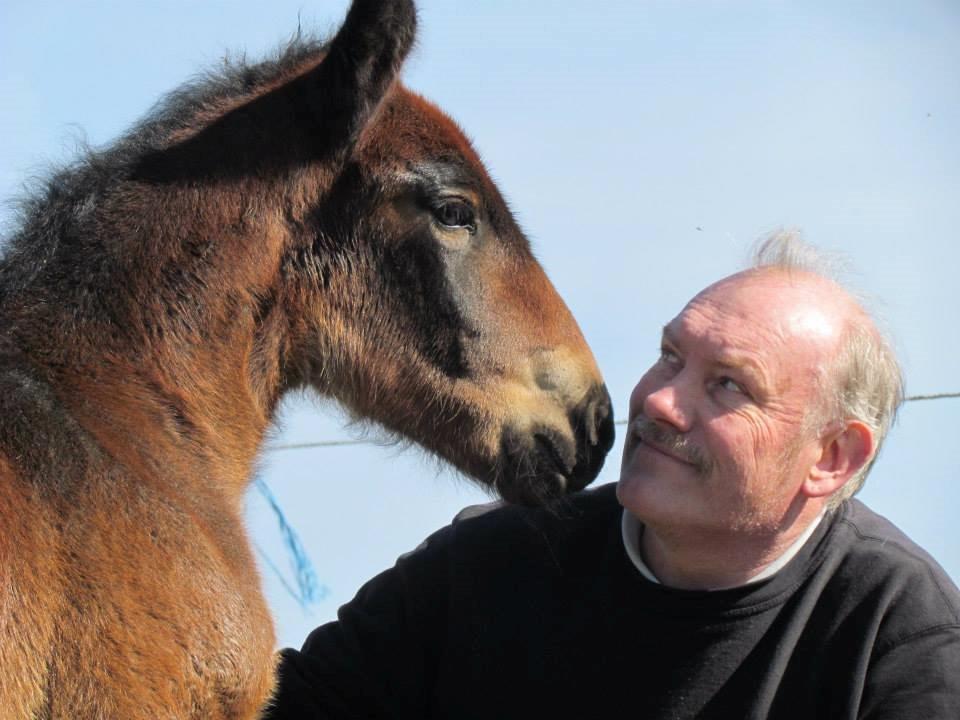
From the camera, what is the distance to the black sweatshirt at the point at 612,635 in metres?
3.26

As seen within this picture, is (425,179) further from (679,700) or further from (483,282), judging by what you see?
(679,700)

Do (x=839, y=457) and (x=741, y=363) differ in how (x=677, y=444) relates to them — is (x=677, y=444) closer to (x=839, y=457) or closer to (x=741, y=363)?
(x=741, y=363)

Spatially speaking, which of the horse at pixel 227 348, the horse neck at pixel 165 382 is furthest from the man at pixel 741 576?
the horse neck at pixel 165 382

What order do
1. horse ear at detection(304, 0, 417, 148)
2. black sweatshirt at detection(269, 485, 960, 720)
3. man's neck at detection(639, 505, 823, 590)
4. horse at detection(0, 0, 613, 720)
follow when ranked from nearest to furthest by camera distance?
horse at detection(0, 0, 613, 720) < horse ear at detection(304, 0, 417, 148) < black sweatshirt at detection(269, 485, 960, 720) < man's neck at detection(639, 505, 823, 590)

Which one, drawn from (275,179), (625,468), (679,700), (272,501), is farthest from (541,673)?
(272,501)

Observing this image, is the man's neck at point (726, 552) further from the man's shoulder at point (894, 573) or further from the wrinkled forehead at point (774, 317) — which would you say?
the wrinkled forehead at point (774, 317)

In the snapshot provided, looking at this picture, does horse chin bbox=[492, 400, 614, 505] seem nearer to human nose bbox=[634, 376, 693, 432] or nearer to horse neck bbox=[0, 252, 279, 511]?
human nose bbox=[634, 376, 693, 432]

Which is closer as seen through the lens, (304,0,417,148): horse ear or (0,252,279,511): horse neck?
(0,252,279,511): horse neck

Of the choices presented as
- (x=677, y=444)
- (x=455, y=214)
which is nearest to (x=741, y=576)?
(x=677, y=444)

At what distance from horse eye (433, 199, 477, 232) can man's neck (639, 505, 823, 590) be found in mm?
1050

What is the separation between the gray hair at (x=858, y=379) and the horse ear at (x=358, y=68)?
132 cm

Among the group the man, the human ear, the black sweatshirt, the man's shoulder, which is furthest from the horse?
the man's shoulder

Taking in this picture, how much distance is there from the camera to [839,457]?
3.45 metres

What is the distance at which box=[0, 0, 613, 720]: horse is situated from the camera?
2564 millimetres
